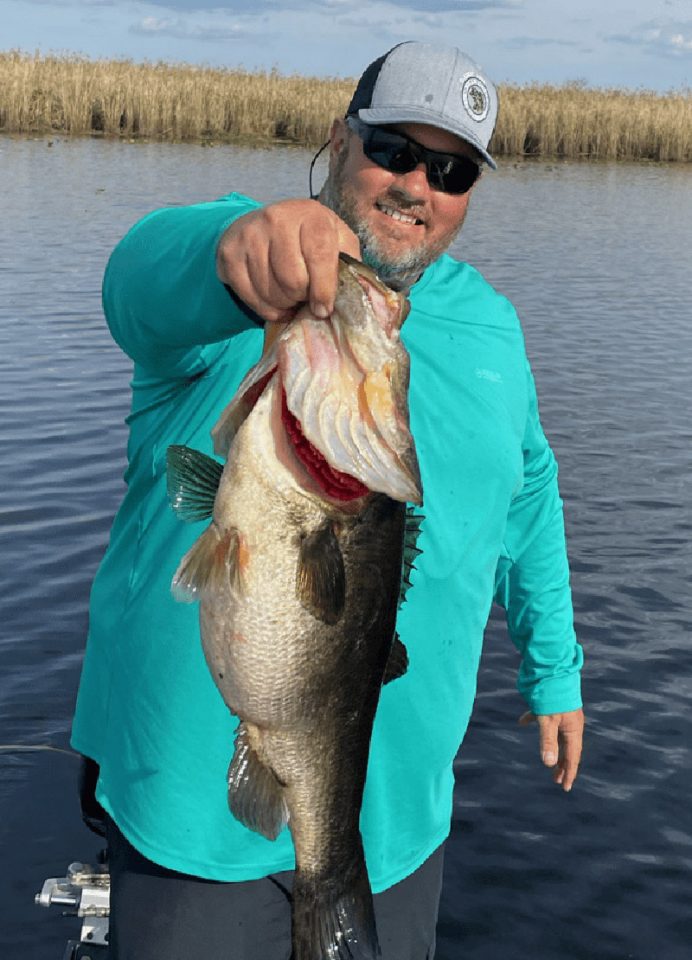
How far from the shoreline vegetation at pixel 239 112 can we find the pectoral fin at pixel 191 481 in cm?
3630

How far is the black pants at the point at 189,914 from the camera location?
274cm

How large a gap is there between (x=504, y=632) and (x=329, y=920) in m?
5.60

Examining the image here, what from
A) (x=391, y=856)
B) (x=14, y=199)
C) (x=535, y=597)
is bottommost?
(x=14, y=199)

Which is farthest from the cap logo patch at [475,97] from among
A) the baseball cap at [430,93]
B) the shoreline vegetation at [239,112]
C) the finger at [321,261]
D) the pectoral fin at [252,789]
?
the shoreline vegetation at [239,112]

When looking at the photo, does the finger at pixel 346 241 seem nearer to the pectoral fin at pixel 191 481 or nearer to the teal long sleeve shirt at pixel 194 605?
the teal long sleeve shirt at pixel 194 605

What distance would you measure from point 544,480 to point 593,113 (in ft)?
127

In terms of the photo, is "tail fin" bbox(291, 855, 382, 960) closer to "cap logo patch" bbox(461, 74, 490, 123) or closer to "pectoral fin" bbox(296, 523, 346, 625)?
"pectoral fin" bbox(296, 523, 346, 625)

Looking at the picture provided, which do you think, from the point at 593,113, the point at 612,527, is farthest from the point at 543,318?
the point at 593,113

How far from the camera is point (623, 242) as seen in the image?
24094 millimetres

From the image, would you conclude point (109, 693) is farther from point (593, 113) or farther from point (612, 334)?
point (593, 113)

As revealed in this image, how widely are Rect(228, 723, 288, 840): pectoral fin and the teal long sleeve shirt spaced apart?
0.24 meters

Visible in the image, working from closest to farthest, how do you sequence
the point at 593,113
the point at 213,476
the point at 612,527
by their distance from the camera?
the point at 213,476
the point at 612,527
the point at 593,113

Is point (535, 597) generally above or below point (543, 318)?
above

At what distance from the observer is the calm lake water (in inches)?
216
